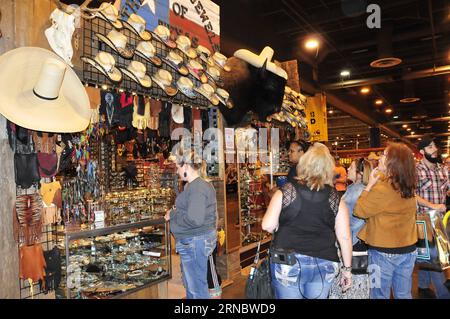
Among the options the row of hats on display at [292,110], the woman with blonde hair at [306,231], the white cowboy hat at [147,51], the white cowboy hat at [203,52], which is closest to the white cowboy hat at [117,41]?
the white cowboy hat at [147,51]

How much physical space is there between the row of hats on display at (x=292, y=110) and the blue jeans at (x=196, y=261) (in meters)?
3.09

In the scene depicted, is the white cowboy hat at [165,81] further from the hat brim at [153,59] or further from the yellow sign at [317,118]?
the yellow sign at [317,118]

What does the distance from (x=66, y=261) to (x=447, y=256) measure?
3.26 metres

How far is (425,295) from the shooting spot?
159 inches

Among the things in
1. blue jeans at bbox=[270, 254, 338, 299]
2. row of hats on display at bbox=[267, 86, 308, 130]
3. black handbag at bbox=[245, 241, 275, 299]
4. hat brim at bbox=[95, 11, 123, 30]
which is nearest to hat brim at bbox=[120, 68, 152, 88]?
hat brim at bbox=[95, 11, 123, 30]

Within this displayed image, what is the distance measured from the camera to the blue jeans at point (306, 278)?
2.24 meters

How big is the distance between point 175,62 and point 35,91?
5.78 feet

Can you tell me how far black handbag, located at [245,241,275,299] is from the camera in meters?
2.45

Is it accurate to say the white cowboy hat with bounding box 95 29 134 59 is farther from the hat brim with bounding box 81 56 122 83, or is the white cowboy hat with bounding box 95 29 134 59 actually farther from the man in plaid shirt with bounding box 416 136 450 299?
the man in plaid shirt with bounding box 416 136 450 299

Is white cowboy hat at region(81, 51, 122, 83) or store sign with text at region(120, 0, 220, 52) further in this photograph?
store sign with text at region(120, 0, 220, 52)

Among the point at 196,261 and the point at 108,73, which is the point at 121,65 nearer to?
the point at 108,73

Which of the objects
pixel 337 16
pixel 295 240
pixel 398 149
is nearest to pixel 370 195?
pixel 398 149

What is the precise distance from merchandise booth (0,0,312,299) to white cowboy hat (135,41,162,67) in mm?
15

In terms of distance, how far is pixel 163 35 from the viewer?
13.1 ft
